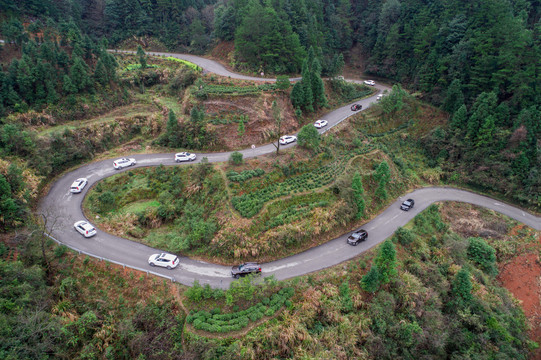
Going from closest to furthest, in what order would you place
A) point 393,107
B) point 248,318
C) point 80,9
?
point 248,318
point 393,107
point 80,9

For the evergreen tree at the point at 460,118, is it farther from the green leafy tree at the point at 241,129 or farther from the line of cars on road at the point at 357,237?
the green leafy tree at the point at 241,129

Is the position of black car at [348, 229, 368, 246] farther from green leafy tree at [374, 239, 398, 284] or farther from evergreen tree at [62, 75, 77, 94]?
evergreen tree at [62, 75, 77, 94]

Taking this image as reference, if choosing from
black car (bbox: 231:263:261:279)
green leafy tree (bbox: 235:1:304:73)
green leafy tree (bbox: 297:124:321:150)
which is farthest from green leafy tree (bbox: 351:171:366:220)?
green leafy tree (bbox: 235:1:304:73)

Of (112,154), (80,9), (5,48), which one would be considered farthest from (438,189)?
(80,9)

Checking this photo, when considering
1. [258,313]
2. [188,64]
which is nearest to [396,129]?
[258,313]

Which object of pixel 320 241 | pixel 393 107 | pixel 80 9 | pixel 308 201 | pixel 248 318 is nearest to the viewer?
A: pixel 248 318

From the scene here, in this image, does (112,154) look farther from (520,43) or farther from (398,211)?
(520,43)

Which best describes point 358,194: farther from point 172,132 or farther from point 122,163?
point 122,163
